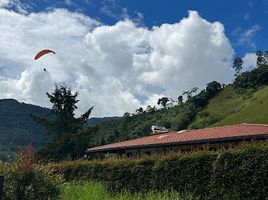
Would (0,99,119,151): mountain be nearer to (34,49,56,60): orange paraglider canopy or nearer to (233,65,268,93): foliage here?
(233,65,268,93): foliage

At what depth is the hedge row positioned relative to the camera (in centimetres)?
1412

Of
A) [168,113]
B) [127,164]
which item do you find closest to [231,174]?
[127,164]

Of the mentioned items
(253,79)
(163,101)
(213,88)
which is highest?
(253,79)

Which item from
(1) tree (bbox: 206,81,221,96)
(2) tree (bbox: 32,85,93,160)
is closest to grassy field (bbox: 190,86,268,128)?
(1) tree (bbox: 206,81,221,96)

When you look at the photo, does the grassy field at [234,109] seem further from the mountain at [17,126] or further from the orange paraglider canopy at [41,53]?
the orange paraglider canopy at [41,53]

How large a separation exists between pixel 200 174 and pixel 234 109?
83812 millimetres

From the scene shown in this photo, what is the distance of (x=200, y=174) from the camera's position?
16219 mm

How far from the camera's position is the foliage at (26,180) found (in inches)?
533

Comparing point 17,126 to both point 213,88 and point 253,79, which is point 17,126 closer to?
point 213,88

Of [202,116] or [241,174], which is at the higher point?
[202,116]

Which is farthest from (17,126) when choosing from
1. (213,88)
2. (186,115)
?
(213,88)

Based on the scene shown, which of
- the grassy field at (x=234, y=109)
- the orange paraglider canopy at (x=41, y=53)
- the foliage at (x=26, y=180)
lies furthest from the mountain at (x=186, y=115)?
the foliage at (x=26, y=180)

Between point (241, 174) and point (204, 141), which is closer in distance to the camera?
point (241, 174)

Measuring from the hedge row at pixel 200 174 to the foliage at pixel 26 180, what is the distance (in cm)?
212
